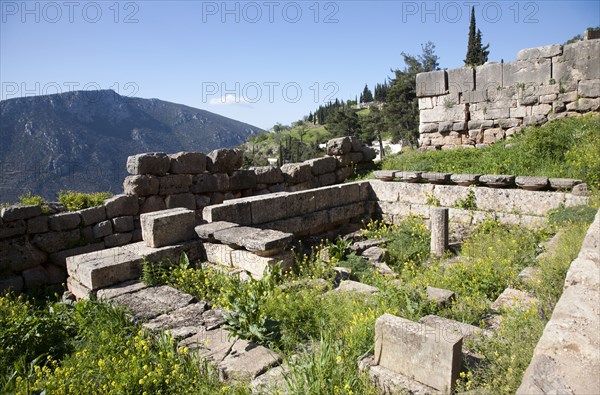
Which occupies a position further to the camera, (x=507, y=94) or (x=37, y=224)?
A: (x=507, y=94)

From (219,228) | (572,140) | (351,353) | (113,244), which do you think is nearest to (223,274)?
(219,228)

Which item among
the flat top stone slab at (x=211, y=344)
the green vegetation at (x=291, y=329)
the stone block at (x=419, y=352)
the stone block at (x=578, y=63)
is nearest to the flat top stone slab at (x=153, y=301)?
the green vegetation at (x=291, y=329)

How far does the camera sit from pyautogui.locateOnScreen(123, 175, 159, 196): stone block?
348 inches

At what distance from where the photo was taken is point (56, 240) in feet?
27.0

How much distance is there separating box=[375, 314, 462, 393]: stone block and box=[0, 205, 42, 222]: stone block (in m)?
7.61

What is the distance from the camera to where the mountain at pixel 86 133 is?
66.1 feet

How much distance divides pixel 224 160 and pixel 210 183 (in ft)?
2.22

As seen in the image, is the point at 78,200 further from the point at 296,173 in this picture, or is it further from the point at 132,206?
the point at 296,173

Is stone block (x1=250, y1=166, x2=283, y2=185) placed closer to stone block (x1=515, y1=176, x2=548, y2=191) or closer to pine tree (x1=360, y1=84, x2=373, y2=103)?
stone block (x1=515, y1=176, x2=548, y2=191)

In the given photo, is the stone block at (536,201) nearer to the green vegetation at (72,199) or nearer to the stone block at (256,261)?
the stone block at (256,261)

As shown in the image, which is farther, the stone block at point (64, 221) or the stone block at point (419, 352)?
the stone block at point (64, 221)

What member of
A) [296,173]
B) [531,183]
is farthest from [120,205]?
[531,183]

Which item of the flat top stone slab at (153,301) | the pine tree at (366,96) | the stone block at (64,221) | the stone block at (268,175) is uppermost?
the pine tree at (366,96)

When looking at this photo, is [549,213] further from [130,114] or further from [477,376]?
[130,114]
